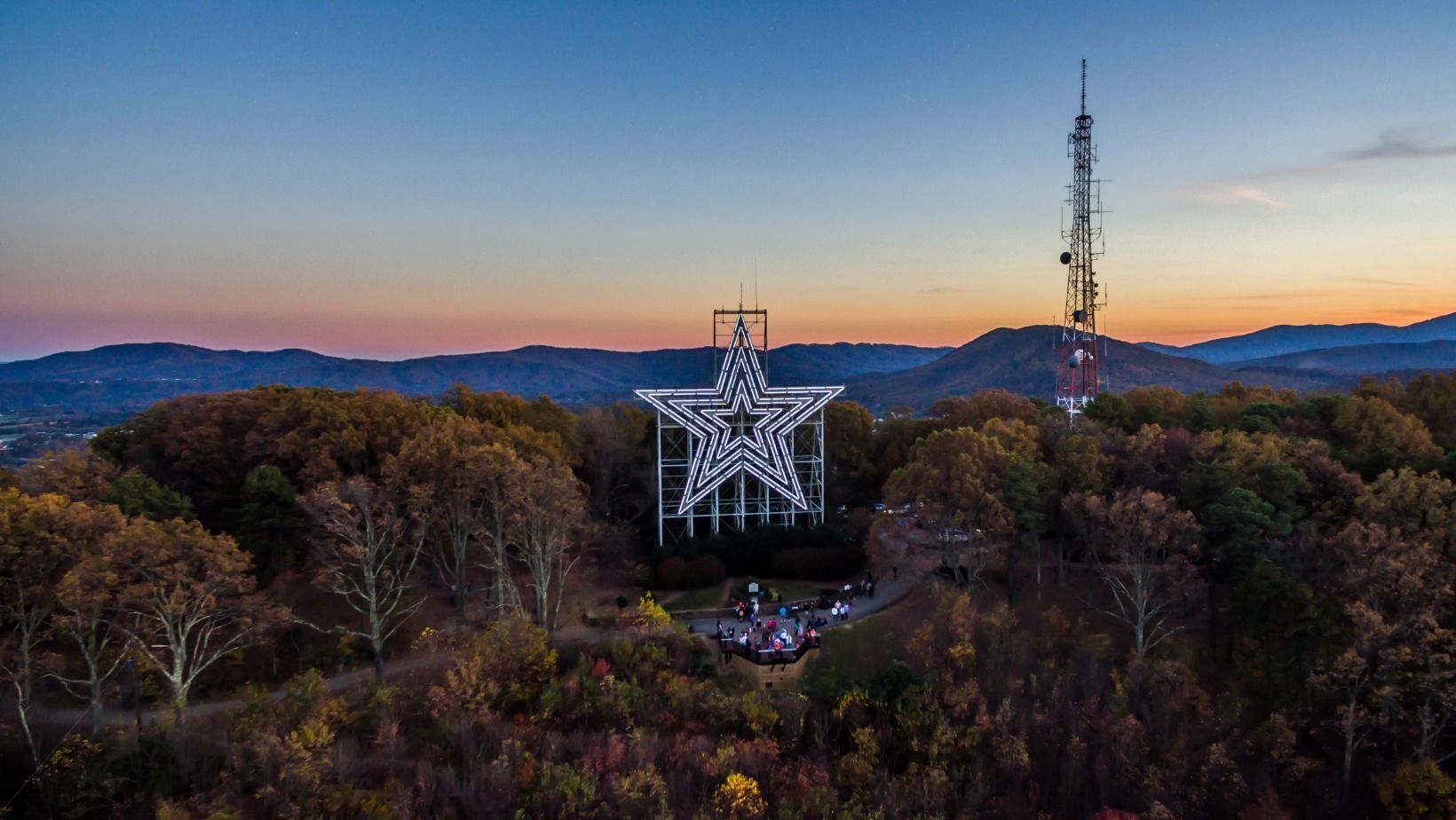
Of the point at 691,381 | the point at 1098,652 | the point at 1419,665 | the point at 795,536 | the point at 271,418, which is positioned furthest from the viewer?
the point at 691,381

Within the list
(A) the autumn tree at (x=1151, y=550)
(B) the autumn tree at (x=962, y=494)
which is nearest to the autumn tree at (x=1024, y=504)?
(B) the autumn tree at (x=962, y=494)

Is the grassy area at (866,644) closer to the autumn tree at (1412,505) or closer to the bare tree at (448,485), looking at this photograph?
the bare tree at (448,485)

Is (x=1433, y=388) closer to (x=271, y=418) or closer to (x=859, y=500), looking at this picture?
(x=859, y=500)

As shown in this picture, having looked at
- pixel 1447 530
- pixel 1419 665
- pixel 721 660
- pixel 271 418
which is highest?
pixel 271 418

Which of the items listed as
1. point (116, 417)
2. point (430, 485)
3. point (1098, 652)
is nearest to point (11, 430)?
point (116, 417)

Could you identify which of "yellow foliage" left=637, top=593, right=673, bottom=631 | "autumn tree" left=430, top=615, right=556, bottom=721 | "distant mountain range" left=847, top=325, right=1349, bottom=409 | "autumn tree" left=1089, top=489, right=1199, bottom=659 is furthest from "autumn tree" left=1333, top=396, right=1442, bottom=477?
"distant mountain range" left=847, top=325, right=1349, bottom=409

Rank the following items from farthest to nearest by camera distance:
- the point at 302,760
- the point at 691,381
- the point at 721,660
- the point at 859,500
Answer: the point at 691,381 < the point at 859,500 < the point at 721,660 < the point at 302,760
